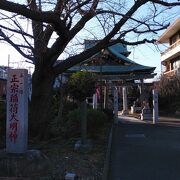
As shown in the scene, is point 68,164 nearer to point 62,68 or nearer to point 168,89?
point 62,68

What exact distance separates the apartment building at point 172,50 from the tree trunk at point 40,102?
137 ft

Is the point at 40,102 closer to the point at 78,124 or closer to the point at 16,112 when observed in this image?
the point at 78,124

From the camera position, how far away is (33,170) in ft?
33.6

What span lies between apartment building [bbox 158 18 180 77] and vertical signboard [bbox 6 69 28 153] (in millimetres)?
45558

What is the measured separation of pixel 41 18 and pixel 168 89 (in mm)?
38211

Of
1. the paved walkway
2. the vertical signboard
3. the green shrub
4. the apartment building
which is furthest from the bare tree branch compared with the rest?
the apartment building

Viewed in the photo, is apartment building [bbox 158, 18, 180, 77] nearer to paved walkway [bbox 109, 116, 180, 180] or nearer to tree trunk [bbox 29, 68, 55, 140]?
paved walkway [bbox 109, 116, 180, 180]

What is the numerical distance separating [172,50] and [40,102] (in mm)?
48670

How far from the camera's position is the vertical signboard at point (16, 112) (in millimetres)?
11406

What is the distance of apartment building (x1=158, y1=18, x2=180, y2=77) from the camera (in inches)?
2305

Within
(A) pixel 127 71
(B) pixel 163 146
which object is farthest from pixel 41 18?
(A) pixel 127 71

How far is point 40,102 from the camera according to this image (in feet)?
50.4

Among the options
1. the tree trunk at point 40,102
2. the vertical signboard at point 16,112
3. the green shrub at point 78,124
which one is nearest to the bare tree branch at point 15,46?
the tree trunk at point 40,102

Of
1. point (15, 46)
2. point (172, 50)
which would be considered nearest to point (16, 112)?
point (15, 46)
